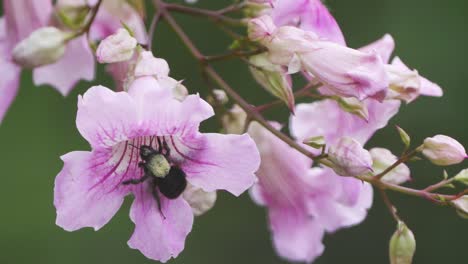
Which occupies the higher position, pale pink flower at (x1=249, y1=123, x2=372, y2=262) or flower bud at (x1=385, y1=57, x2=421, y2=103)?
flower bud at (x1=385, y1=57, x2=421, y2=103)

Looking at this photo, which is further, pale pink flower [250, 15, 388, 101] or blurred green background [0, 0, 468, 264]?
blurred green background [0, 0, 468, 264]

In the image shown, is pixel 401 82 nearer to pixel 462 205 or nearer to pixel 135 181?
pixel 462 205

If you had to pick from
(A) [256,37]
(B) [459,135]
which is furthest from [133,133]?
(B) [459,135]

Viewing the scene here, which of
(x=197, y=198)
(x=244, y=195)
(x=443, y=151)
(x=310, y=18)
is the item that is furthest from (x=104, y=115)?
(x=244, y=195)

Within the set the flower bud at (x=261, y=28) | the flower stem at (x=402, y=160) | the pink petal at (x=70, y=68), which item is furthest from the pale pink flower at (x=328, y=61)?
the pink petal at (x=70, y=68)

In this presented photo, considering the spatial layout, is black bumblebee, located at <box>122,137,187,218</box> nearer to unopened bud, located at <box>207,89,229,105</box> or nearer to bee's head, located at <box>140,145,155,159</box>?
bee's head, located at <box>140,145,155,159</box>

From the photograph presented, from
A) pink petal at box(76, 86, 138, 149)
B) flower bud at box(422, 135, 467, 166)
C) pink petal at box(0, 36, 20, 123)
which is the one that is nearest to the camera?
pink petal at box(76, 86, 138, 149)

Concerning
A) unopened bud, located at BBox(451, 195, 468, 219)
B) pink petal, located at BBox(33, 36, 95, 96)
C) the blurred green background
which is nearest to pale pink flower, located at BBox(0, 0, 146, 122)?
pink petal, located at BBox(33, 36, 95, 96)

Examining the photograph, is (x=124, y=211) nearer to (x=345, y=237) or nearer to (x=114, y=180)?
(x=345, y=237)
